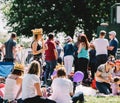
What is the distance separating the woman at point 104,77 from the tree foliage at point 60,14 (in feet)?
75.8

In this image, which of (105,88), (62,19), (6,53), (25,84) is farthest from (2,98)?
(62,19)

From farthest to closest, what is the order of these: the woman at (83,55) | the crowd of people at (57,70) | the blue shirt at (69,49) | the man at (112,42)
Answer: the blue shirt at (69,49), the man at (112,42), the woman at (83,55), the crowd of people at (57,70)

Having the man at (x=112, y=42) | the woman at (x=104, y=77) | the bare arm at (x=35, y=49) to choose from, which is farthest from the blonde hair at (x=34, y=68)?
the man at (x=112, y=42)

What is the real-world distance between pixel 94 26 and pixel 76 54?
21968 millimetres

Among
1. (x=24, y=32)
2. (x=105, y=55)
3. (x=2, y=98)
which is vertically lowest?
(x=2, y=98)

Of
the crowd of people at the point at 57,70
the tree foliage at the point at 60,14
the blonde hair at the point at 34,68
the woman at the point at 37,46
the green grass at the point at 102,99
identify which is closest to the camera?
the blonde hair at the point at 34,68

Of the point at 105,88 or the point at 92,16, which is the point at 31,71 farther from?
the point at 92,16

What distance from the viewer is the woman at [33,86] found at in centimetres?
1029

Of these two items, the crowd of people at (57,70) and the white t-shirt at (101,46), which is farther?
the white t-shirt at (101,46)

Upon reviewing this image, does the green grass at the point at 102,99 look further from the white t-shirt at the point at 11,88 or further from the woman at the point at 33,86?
the woman at the point at 33,86

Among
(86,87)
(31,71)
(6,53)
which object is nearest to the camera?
(31,71)

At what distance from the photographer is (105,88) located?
14.6 metres

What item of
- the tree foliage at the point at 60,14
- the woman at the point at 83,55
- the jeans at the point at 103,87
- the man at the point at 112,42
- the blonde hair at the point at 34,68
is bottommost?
the jeans at the point at 103,87

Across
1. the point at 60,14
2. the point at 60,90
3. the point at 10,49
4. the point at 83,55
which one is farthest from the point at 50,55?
the point at 60,14
